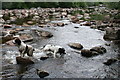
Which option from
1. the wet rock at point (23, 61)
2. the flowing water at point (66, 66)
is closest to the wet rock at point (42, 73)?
the flowing water at point (66, 66)

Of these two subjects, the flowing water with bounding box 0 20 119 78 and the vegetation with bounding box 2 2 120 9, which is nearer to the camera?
the flowing water with bounding box 0 20 119 78

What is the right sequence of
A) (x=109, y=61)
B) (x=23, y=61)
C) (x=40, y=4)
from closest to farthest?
(x=23, y=61) < (x=109, y=61) < (x=40, y=4)

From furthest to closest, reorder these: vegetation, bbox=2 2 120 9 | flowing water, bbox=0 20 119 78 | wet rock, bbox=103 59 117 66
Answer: vegetation, bbox=2 2 120 9 → wet rock, bbox=103 59 117 66 → flowing water, bbox=0 20 119 78

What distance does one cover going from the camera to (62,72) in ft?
27.7

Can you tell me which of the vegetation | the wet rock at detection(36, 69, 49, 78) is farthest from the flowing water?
the vegetation

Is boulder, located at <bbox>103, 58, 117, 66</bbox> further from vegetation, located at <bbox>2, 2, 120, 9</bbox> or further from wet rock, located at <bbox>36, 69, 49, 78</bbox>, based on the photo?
vegetation, located at <bbox>2, 2, 120, 9</bbox>

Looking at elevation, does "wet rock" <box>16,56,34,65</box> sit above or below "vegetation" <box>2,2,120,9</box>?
below

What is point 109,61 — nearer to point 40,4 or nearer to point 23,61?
point 23,61

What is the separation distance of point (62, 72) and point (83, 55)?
8.59 ft

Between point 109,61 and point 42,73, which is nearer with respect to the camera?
point 42,73

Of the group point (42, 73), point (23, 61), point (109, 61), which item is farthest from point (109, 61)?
point (23, 61)

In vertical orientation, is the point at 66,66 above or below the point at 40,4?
below

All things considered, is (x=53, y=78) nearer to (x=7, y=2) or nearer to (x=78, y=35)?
(x=78, y=35)

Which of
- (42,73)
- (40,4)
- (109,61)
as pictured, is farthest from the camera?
(40,4)
